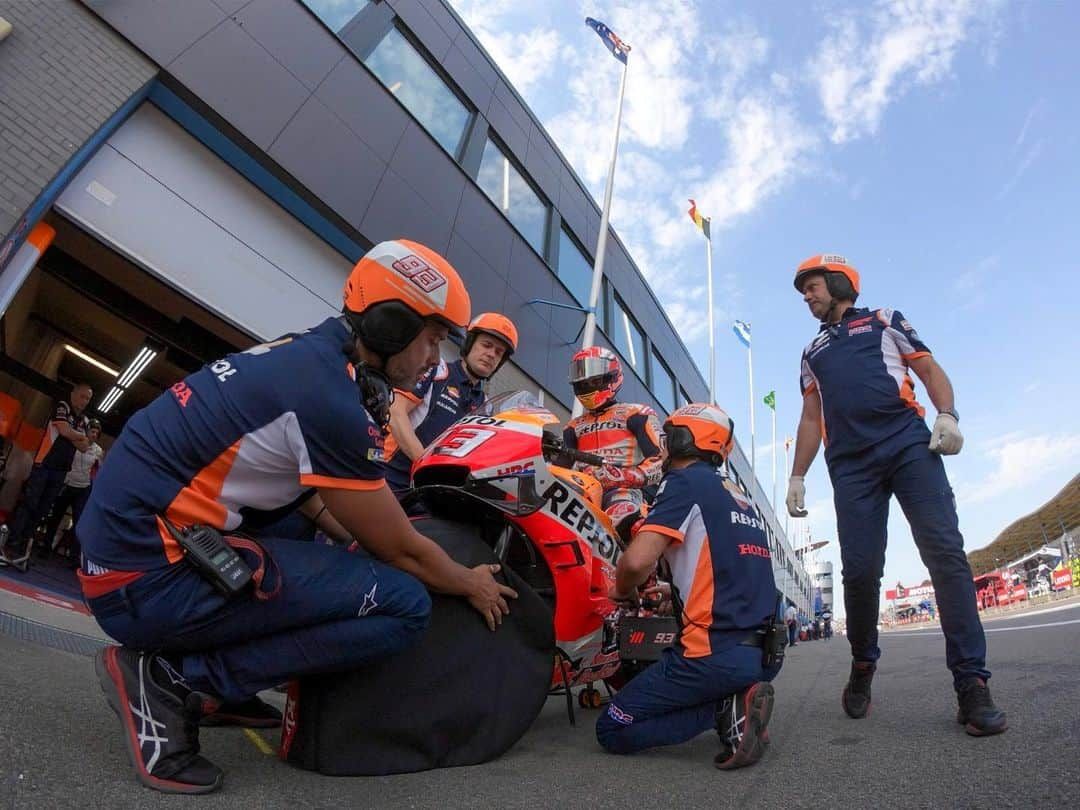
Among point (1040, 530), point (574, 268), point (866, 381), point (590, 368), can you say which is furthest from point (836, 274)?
point (1040, 530)

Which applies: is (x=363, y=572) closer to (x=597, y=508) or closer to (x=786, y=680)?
(x=597, y=508)

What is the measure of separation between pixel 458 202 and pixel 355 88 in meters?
2.04

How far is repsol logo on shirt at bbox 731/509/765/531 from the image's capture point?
225 cm

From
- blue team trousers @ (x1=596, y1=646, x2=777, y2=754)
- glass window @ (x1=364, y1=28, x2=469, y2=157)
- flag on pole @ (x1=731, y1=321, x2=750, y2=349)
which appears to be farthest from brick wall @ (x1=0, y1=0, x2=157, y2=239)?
flag on pole @ (x1=731, y1=321, x2=750, y2=349)

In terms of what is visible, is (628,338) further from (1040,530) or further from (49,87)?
(1040,530)

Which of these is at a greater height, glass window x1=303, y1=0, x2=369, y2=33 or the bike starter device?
glass window x1=303, y1=0, x2=369, y2=33

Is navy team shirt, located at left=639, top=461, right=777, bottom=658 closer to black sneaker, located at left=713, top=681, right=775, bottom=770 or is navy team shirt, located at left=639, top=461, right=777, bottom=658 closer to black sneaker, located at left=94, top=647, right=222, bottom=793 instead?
black sneaker, located at left=713, top=681, right=775, bottom=770

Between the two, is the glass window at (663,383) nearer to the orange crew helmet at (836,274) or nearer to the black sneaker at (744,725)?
the orange crew helmet at (836,274)

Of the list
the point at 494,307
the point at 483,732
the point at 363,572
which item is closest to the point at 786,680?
the point at 483,732

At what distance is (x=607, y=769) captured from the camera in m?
1.86

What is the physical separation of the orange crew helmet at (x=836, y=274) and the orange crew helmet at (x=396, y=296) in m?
2.13

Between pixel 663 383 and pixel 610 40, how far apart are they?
10070mm

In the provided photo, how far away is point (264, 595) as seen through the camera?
1546 millimetres

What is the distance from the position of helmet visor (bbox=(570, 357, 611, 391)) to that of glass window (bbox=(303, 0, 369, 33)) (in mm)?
5540
